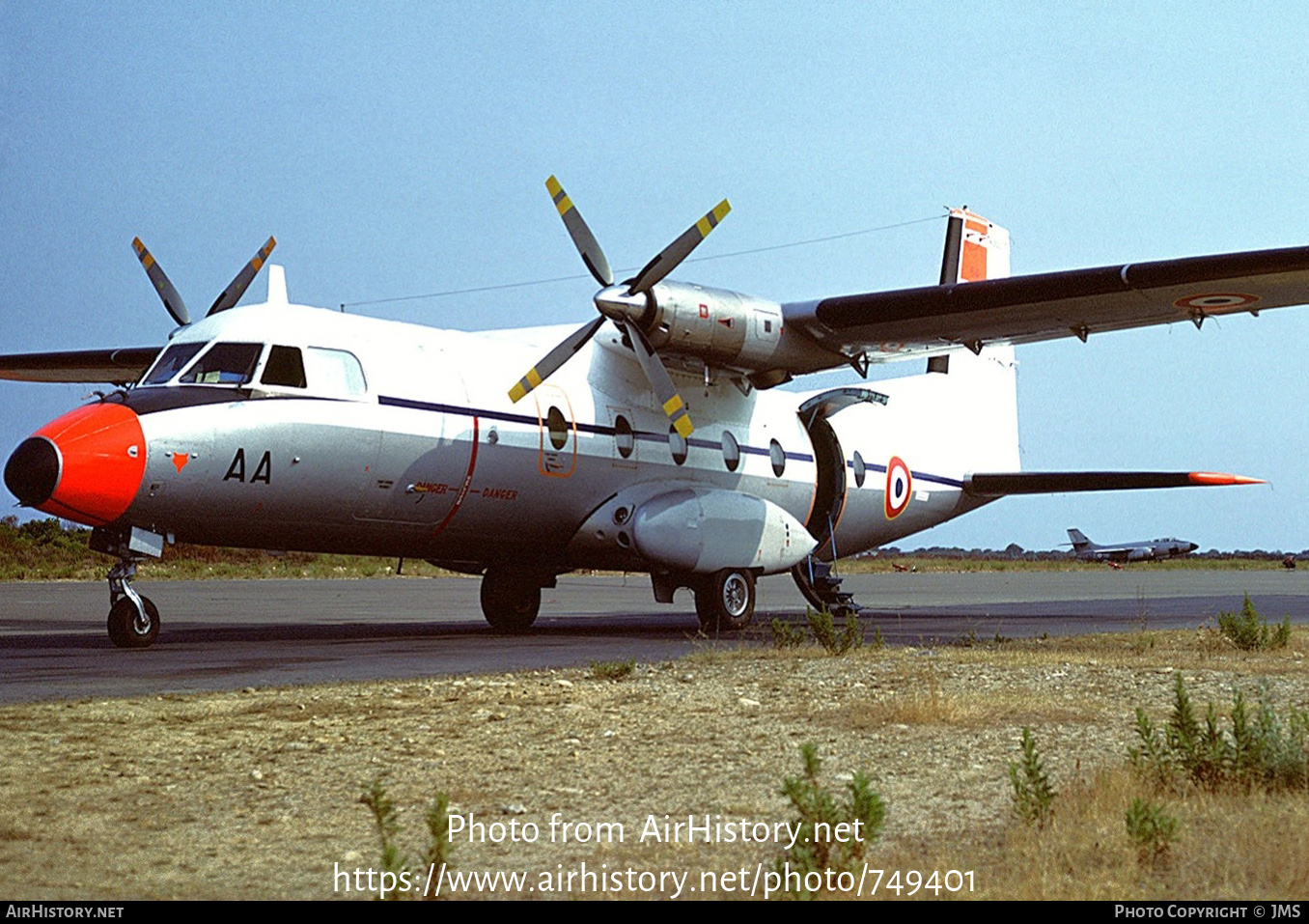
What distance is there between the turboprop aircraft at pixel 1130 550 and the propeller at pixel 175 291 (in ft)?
251

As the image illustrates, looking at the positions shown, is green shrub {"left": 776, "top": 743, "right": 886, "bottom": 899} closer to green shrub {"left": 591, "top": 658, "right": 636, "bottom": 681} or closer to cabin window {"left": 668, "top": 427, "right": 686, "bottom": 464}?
green shrub {"left": 591, "top": 658, "right": 636, "bottom": 681}

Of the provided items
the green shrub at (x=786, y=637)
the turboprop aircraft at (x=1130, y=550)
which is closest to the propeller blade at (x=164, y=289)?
the green shrub at (x=786, y=637)

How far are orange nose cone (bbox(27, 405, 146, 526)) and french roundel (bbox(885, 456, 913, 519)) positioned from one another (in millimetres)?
13095

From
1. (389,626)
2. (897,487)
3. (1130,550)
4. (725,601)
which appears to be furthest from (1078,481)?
(1130,550)

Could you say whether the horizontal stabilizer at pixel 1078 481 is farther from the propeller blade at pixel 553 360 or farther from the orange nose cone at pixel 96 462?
the orange nose cone at pixel 96 462

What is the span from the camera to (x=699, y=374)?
19.3 m

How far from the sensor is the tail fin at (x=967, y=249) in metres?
24.7

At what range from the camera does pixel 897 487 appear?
22.7 m

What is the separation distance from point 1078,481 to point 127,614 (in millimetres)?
15318

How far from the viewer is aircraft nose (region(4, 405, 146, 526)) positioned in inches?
497

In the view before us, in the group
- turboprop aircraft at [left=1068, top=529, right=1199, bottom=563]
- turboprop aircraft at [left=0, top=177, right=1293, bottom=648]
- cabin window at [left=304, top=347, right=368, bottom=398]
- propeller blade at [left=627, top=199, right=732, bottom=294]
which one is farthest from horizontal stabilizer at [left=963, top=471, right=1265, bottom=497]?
turboprop aircraft at [left=1068, top=529, right=1199, bottom=563]

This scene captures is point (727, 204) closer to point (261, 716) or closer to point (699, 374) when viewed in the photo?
point (699, 374)

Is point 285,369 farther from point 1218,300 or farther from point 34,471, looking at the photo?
point 1218,300

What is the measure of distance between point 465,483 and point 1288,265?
33.1ft
